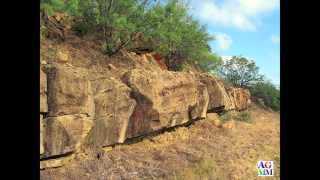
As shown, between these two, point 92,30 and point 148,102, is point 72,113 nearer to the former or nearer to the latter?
point 148,102

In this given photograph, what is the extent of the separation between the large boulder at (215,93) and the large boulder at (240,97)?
322 mm

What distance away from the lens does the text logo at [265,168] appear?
9867 mm

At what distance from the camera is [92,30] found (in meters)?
10.9

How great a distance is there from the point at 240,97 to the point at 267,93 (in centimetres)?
84

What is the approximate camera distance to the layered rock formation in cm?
809

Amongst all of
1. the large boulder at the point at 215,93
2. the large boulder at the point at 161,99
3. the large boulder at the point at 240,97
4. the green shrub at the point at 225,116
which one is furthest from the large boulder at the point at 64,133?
the large boulder at the point at 240,97

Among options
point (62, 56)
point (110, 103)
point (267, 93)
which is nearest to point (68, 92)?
point (110, 103)

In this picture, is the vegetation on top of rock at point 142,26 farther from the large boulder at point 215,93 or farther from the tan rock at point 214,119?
the tan rock at point 214,119

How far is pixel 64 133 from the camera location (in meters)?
8.20

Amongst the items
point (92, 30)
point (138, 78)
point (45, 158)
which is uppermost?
point (92, 30)
